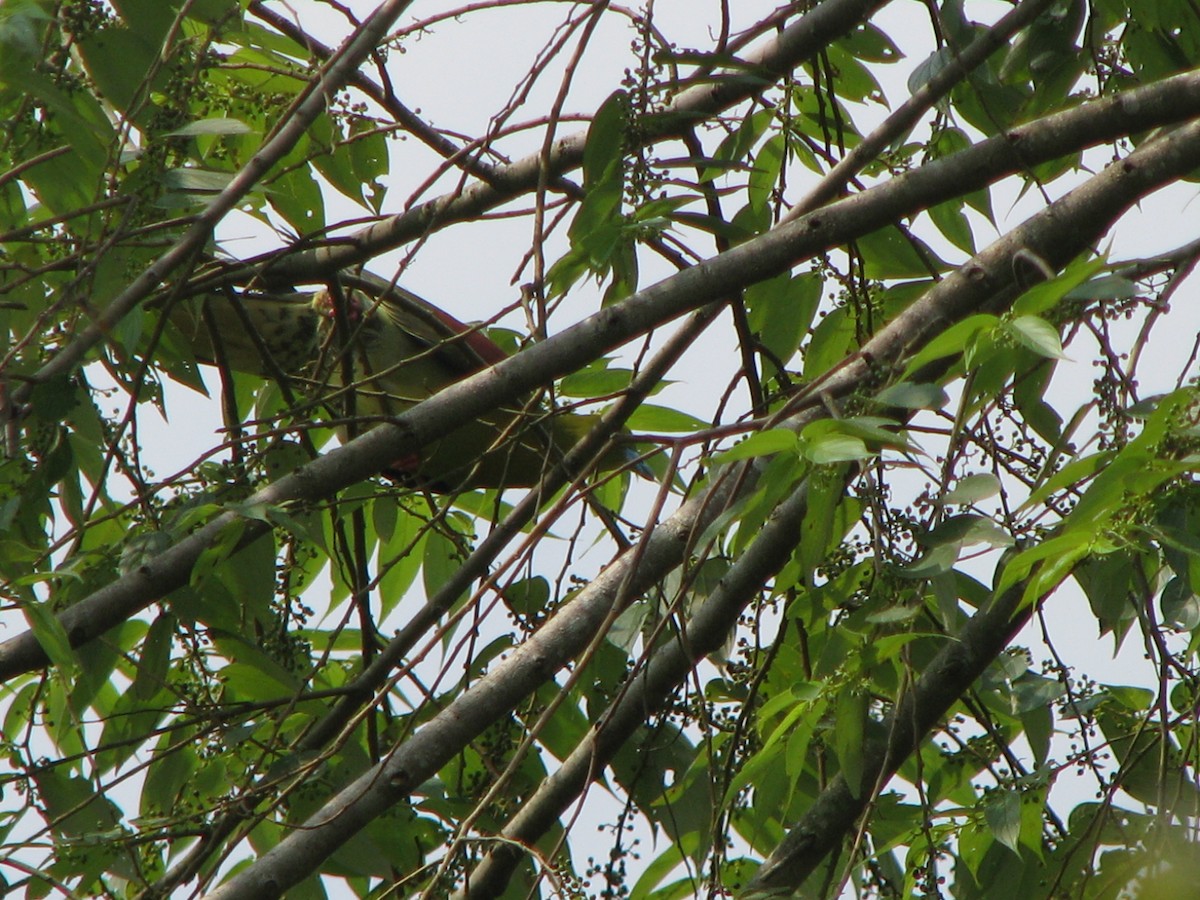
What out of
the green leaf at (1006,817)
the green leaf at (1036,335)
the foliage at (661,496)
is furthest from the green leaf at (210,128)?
the green leaf at (1006,817)

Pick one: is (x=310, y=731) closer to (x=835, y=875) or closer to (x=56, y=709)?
(x=56, y=709)

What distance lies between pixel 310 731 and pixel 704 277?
116 cm

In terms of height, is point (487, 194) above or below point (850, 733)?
above

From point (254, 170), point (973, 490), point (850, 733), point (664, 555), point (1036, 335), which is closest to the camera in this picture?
point (1036, 335)

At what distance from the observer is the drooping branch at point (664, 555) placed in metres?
2.05

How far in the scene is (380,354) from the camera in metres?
4.54

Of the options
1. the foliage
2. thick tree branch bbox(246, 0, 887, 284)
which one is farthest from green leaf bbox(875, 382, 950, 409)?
thick tree branch bbox(246, 0, 887, 284)

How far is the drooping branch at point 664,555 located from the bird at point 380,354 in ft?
1.27

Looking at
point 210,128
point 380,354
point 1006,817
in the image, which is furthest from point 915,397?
point 380,354

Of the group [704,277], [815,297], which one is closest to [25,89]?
[704,277]

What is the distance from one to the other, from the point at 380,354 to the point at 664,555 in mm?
2455

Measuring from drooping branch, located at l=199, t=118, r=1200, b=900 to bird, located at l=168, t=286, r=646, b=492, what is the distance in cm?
39

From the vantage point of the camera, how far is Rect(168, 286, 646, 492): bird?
9.80 ft

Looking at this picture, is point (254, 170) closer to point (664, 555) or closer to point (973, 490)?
point (664, 555)
